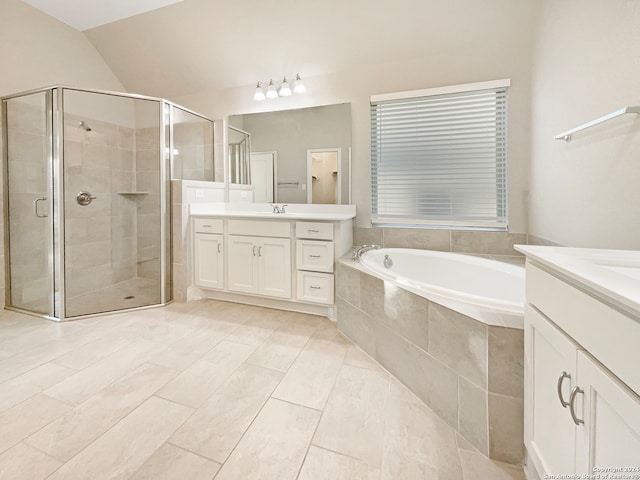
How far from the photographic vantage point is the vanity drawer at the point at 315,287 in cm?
251

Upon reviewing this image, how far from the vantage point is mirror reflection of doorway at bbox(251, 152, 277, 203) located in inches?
127

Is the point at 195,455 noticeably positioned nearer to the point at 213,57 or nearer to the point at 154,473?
the point at 154,473

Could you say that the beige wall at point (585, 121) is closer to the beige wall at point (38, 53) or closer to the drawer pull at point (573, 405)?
the drawer pull at point (573, 405)

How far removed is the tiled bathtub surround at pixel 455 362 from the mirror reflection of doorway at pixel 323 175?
1.26 metres

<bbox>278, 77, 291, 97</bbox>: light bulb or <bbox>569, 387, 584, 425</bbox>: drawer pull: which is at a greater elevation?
<bbox>278, 77, 291, 97</bbox>: light bulb

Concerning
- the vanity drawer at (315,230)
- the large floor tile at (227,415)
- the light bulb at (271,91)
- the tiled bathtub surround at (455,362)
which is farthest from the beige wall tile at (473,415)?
the light bulb at (271,91)

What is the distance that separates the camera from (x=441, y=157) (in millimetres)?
2729

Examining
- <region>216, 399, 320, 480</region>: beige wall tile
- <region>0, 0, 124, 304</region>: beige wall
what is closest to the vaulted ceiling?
<region>0, 0, 124, 304</region>: beige wall

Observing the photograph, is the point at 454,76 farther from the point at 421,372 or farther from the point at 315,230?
the point at 421,372

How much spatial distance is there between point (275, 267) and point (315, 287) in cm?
41

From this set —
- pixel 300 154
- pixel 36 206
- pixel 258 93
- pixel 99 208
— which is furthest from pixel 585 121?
pixel 36 206

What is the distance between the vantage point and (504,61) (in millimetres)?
2471

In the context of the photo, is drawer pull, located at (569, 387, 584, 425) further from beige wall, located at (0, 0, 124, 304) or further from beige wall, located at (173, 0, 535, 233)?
beige wall, located at (0, 0, 124, 304)

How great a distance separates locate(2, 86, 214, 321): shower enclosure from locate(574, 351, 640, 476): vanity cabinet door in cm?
302
